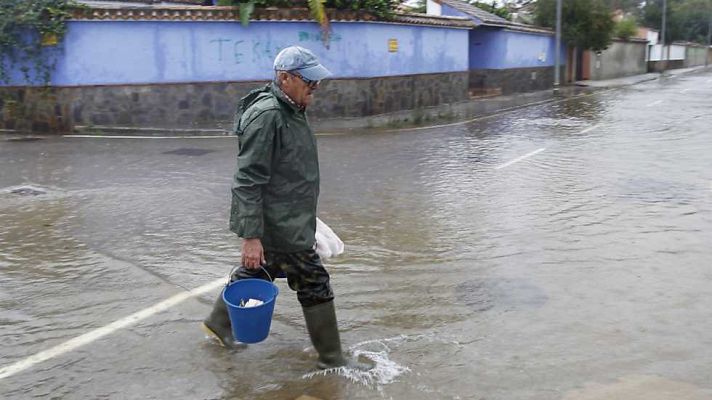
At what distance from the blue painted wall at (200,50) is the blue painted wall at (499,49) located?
8710 mm

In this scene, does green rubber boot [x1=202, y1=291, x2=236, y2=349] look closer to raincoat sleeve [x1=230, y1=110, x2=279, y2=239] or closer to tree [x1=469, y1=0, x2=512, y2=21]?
raincoat sleeve [x1=230, y1=110, x2=279, y2=239]

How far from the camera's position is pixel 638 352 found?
415 centimetres

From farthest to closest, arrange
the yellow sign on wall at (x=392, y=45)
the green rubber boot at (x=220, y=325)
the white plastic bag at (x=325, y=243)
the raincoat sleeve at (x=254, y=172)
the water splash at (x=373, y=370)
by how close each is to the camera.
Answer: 1. the yellow sign on wall at (x=392, y=45)
2. the white plastic bag at (x=325, y=243)
3. the green rubber boot at (x=220, y=325)
4. the water splash at (x=373, y=370)
5. the raincoat sleeve at (x=254, y=172)

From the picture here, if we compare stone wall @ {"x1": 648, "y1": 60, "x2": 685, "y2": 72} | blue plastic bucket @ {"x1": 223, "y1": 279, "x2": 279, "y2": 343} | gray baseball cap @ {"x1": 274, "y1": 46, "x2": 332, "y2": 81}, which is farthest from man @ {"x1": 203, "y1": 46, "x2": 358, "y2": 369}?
stone wall @ {"x1": 648, "y1": 60, "x2": 685, "y2": 72}

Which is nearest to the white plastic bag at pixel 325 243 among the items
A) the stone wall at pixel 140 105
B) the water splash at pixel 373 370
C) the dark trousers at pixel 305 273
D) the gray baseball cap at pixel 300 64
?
the dark trousers at pixel 305 273

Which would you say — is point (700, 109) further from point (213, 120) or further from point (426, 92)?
point (213, 120)

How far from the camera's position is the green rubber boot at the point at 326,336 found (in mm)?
3908

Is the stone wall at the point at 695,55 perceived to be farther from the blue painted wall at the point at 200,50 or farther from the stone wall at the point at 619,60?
the blue painted wall at the point at 200,50

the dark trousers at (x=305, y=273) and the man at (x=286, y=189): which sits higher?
the man at (x=286, y=189)

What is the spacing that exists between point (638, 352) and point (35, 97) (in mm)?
13712

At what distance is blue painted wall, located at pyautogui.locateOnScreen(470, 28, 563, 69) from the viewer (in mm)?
26281

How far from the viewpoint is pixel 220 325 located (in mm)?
4262

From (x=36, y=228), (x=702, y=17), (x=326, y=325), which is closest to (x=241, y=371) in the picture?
(x=326, y=325)

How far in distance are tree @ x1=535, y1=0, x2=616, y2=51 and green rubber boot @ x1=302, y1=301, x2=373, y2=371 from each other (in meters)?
30.2
